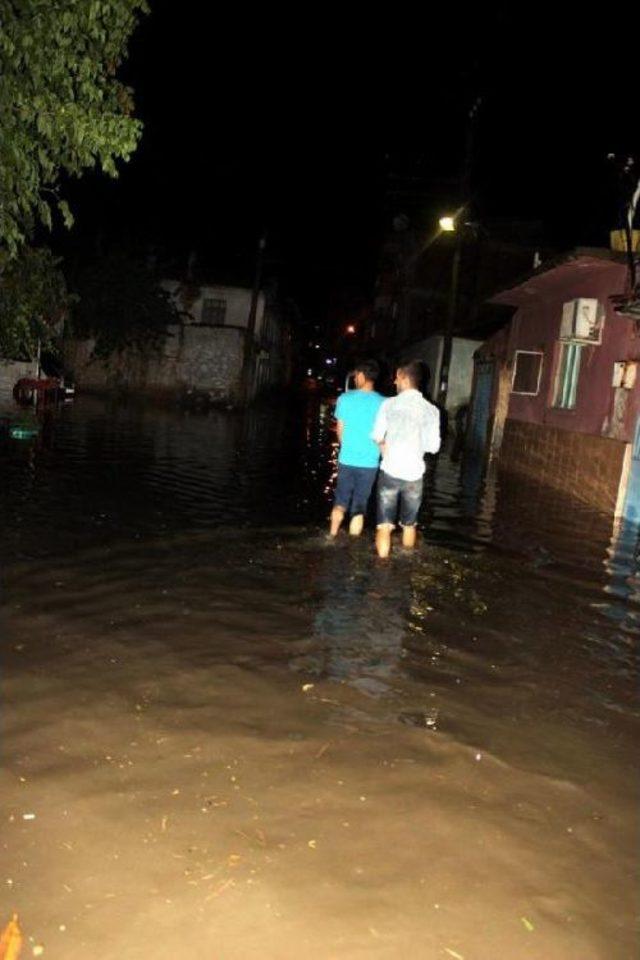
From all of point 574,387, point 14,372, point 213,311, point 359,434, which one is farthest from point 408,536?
point 213,311

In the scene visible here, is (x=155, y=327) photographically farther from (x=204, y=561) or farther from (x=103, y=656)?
(x=103, y=656)

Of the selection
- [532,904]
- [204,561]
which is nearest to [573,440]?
[204,561]

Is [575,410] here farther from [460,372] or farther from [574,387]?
[460,372]

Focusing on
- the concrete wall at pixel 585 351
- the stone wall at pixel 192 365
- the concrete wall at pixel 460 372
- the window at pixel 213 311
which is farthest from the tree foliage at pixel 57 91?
the window at pixel 213 311

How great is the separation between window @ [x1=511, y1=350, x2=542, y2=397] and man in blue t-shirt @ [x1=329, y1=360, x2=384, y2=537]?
10.4m

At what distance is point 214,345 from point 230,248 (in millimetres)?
6130

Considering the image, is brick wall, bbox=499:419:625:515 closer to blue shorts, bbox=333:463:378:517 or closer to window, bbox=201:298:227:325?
blue shorts, bbox=333:463:378:517

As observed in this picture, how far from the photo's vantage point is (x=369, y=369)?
826 centimetres

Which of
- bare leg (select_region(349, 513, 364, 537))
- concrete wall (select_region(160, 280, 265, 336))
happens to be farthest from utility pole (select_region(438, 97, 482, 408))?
concrete wall (select_region(160, 280, 265, 336))

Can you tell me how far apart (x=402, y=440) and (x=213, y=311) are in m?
36.9

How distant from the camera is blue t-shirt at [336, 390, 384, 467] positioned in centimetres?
822

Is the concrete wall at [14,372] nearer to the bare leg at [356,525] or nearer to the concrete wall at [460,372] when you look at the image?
the concrete wall at [460,372]

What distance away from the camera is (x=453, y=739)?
4.11m

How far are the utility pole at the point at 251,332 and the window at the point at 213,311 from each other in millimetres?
1427
